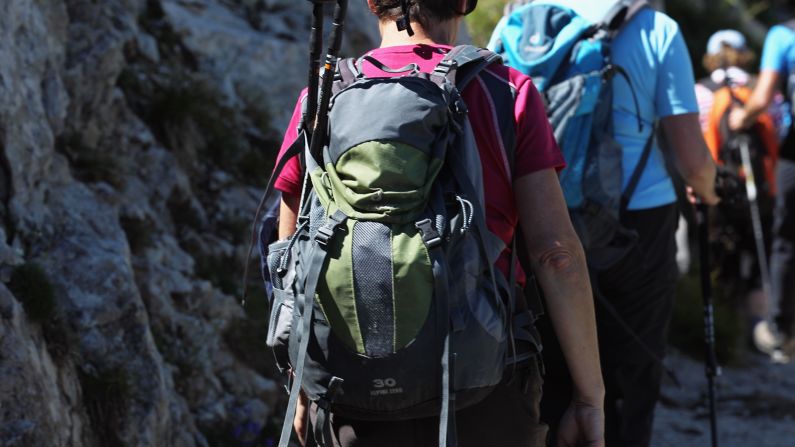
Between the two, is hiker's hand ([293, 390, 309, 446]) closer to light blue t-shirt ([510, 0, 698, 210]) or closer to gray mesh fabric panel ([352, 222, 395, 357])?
gray mesh fabric panel ([352, 222, 395, 357])

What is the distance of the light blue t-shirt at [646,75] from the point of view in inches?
148

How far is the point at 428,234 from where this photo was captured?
223cm

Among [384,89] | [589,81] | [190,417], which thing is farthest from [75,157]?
[384,89]

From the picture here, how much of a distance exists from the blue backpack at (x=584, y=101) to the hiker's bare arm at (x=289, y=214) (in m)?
1.20

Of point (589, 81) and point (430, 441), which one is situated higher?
point (589, 81)

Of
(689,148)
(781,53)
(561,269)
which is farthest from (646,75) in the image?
(781,53)

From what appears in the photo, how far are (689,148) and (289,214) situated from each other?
175 cm

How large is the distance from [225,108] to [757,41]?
10174mm

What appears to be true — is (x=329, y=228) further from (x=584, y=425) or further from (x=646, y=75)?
(x=646, y=75)

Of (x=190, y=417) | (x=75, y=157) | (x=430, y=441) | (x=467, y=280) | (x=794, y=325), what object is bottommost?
(x=794, y=325)

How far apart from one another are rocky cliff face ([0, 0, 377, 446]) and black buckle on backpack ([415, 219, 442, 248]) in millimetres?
1729

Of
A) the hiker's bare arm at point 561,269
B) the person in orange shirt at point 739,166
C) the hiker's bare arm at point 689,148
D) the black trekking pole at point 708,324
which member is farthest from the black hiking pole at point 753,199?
the hiker's bare arm at point 561,269

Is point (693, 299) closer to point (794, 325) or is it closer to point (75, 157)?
point (794, 325)

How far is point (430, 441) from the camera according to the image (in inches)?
94.2
